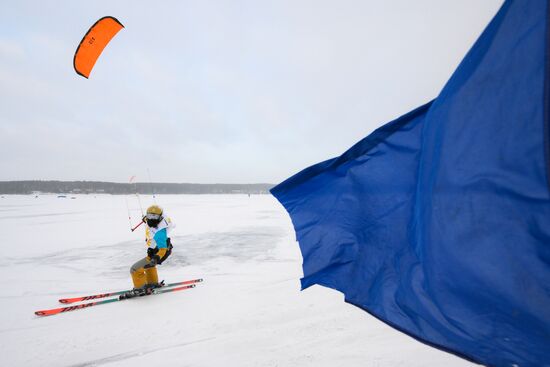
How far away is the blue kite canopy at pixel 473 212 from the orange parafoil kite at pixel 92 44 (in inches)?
255

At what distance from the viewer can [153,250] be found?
5.86 metres

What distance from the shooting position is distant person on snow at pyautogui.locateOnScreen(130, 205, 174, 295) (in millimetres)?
5680

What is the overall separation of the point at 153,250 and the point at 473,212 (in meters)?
5.69

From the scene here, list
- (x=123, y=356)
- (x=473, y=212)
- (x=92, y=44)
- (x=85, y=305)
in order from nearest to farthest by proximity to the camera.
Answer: (x=473, y=212), (x=123, y=356), (x=85, y=305), (x=92, y=44)

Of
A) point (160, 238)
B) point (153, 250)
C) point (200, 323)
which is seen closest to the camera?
point (200, 323)

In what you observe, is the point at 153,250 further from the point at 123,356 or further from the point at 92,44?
the point at 92,44

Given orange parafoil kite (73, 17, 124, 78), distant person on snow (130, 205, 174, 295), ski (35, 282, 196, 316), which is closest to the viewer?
ski (35, 282, 196, 316)

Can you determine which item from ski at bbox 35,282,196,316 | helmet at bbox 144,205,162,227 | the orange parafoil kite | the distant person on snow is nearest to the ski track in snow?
ski at bbox 35,282,196,316

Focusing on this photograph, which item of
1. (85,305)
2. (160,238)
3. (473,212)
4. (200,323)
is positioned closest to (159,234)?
(160,238)

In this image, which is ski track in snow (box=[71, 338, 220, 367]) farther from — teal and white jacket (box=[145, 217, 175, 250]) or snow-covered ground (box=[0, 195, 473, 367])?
teal and white jacket (box=[145, 217, 175, 250])

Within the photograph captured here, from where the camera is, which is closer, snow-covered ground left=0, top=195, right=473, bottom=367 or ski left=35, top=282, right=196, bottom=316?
snow-covered ground left=0, top=195, right=473, bottom=367

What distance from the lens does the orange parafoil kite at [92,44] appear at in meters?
6.05

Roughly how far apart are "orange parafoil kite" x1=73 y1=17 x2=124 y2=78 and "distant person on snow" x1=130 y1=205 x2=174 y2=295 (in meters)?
3.45

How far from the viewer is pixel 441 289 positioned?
185 cm
